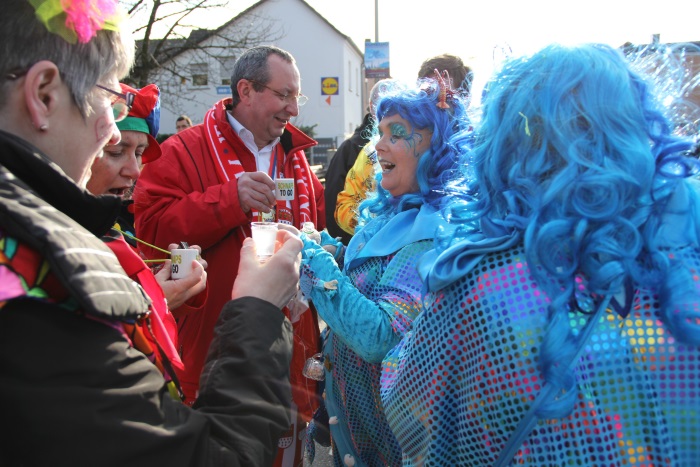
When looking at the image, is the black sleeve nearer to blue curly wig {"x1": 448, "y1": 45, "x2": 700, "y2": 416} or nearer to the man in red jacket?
blue curly wig {"x1": 448, "y1": 45, "x2": 700, "y2": 416}

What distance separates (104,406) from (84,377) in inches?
2.2

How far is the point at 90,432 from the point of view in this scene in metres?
0.86

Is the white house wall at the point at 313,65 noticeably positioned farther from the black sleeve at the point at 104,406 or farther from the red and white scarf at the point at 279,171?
the black sleeve at the point at 104,406

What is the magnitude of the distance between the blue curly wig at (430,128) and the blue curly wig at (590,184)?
105 cm

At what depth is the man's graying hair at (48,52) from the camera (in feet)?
3.31

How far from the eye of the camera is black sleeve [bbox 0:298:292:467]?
835 mm

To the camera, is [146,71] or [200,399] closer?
[200,399]

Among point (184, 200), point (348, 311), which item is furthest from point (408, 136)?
point (184, 200)

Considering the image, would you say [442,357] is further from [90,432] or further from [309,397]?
[309,397]

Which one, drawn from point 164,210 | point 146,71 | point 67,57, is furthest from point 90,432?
point 146,71

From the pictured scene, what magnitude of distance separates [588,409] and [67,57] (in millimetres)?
1261

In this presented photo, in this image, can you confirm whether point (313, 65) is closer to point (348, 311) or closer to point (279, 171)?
point (279, 171)

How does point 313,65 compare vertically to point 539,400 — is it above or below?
above

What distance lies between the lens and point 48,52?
103 cm
